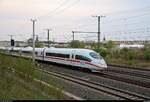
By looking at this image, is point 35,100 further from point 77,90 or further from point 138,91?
point 138,91

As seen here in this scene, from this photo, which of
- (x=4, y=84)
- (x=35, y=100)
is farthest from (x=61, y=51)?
(x=35, y=100)

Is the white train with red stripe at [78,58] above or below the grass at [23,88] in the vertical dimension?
above

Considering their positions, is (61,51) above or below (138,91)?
above

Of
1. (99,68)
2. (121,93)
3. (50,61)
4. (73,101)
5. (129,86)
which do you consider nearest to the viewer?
(73,101)

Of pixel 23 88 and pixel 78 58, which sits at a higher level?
pixel 78 58

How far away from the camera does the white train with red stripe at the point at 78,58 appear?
31.3m

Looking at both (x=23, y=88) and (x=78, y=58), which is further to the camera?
(x=78, y=58)

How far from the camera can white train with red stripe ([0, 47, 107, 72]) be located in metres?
31.3

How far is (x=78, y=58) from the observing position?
3397 cm

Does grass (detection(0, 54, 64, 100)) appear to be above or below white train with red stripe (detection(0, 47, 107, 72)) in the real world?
below

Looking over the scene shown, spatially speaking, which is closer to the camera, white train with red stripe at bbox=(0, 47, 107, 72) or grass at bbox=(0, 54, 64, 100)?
grass at bbox=(0, 54, 64, 100)

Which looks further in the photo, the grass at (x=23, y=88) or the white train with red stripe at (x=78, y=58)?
the white train with red stripe at (x=78, y=58)

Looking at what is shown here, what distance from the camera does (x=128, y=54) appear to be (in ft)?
174

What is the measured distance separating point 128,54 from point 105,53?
16.8ft
